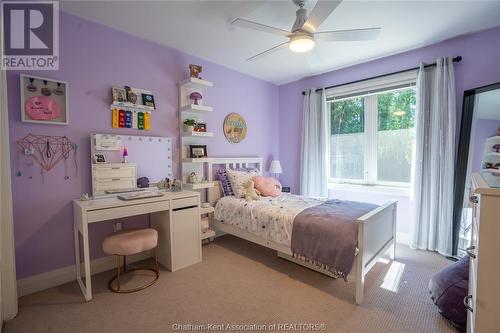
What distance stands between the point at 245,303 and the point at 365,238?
A: 3.67 ft

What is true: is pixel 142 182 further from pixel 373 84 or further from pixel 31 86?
pixel 373 84

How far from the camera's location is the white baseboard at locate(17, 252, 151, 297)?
2.03 m

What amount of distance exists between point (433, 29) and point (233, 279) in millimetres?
3353

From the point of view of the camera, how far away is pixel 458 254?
8.75ft

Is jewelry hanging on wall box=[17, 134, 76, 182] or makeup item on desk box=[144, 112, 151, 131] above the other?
makeup item on desk box=[144, 112, 151, 131]

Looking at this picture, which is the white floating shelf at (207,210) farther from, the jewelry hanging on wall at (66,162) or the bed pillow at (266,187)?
the jewelry hanging on wall at (66,162)

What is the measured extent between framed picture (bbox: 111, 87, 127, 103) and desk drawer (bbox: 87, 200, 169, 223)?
116 centimetres

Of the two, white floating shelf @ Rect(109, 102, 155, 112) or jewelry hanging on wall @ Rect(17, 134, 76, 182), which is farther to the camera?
white floating shelf @ Rect(109, 102, 155, 112)

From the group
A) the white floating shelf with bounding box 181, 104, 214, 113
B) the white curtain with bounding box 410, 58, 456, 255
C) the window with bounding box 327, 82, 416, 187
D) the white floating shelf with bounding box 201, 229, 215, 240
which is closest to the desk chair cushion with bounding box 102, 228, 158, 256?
the white floating shelf with bounding box 201, 229, 215, 240

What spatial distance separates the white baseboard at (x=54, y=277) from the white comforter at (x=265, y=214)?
1315mm

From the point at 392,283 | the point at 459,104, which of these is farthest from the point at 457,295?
the point at 459,104

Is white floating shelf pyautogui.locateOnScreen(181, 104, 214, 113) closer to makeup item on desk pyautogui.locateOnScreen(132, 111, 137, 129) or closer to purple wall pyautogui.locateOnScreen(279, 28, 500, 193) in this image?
makeup item on desk pyautogui.locateOnScreen(132, 111, 137, 129)

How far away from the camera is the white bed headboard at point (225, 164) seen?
3.30 metres

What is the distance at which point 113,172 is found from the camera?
244 cm
